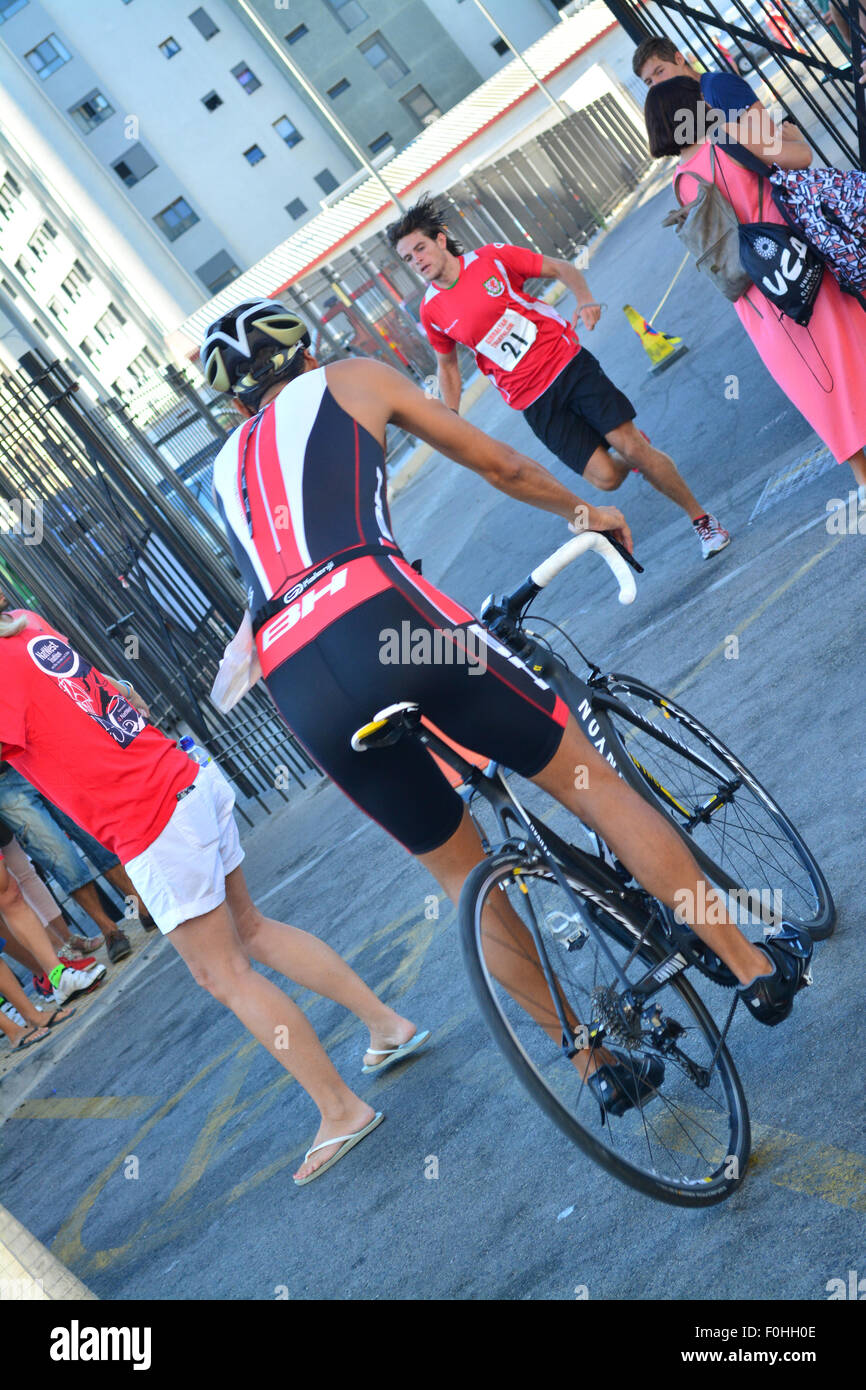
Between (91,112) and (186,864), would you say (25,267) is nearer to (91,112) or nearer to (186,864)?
(91,112)

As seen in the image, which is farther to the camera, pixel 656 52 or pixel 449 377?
pixel 449 377

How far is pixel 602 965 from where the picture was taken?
303 centimetres

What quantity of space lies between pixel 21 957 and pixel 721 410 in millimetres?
6343

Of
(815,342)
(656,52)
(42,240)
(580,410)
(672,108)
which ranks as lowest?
(815,342)

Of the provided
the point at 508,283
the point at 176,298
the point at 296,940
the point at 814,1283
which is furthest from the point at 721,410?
the point at 176,298

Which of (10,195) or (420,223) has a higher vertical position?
(10,195)

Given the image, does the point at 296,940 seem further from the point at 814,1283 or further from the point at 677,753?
the point at 814,1283

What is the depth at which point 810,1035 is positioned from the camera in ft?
10.7

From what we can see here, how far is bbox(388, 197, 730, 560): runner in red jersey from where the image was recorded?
740cm

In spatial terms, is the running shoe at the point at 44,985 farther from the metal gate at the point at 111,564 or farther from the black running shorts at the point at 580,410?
the black running shorts at the point at 580,410

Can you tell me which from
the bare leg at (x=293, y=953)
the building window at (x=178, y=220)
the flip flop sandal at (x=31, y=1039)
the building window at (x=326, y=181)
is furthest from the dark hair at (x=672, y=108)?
the building window at (x=326, y=181)

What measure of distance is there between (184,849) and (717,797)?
1585mm

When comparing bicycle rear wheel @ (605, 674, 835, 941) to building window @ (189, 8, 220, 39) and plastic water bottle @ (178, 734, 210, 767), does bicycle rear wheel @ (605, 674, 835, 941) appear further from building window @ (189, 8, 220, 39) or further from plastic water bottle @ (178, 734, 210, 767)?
building window @ (189, 8, 220, 39)

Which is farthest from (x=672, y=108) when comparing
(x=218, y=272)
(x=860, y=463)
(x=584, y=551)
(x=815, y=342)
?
(x=218, y=272)
